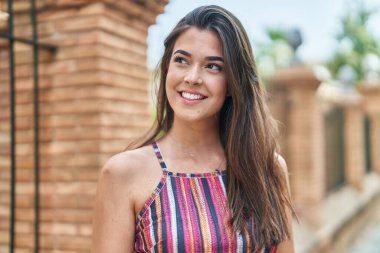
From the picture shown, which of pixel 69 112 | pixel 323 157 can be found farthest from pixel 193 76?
pixel 323 157

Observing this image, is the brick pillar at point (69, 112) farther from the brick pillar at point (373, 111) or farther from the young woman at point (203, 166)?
the brick pillar at point (373, 111)

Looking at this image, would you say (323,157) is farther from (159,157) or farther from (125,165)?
(125,165)

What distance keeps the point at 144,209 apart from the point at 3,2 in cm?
206

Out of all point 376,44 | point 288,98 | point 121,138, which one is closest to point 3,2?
point 121,138

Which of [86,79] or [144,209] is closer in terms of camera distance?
[144,209]

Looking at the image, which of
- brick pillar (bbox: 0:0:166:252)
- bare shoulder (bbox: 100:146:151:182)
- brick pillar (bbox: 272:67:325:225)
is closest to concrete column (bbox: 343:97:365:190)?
brick pillar (bbox: 272:67:325:225)

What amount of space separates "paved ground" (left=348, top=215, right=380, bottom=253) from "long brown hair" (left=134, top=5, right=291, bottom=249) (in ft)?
25.2

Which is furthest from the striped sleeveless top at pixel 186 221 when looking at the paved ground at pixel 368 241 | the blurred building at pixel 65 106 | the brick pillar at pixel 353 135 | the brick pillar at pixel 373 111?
the brick pillar at pixel 373 111

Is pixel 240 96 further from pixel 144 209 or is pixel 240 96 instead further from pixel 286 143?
pixel 286 143

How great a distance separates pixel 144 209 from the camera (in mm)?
1986

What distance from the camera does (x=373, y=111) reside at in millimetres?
14727

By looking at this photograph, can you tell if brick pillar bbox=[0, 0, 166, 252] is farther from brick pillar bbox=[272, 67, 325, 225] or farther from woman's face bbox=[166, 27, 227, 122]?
brick pillar bbox=[272, 67, 325, 225]

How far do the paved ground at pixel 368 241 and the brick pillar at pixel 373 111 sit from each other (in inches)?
126

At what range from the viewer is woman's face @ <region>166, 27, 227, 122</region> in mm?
2055
